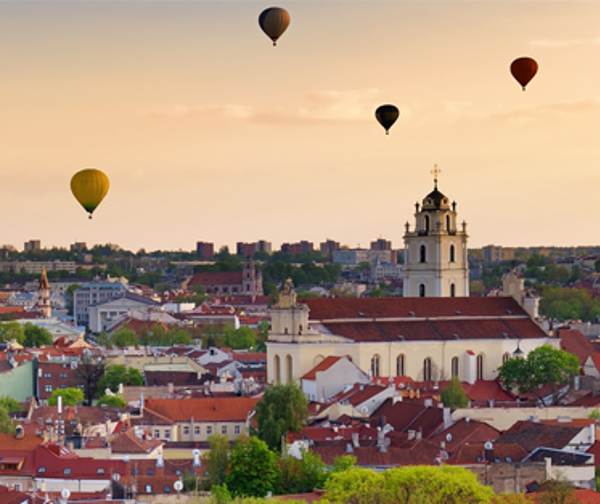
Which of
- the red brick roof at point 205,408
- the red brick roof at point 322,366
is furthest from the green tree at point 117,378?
the red brick roof at point 205,408

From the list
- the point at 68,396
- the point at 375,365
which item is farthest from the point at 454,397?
the point at 68,396

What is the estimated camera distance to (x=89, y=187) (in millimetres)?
56750

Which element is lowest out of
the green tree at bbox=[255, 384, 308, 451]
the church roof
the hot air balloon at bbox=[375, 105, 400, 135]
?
the green tree at bbox=[255, 384, 308, 451]

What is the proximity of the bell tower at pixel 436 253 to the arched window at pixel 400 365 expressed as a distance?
37.4 feet

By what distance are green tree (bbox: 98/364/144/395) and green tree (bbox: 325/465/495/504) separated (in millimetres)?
38814

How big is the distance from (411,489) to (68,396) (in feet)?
124

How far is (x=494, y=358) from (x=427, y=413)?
1812 cm

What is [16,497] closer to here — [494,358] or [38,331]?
[494,358]

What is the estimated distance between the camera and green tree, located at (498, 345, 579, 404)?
2803 inches

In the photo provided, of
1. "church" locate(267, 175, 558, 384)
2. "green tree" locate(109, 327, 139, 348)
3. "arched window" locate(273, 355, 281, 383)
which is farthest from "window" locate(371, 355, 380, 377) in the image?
"green tree" locate(109, 327, 139, 348)

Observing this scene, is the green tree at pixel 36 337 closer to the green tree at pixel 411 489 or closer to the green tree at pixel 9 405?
the green tree at pixel 9 405

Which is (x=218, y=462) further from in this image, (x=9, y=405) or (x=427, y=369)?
(x=427, y=369)

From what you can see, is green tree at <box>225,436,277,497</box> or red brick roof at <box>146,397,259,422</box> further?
red brick roof at <box>146,397,259,422</box>

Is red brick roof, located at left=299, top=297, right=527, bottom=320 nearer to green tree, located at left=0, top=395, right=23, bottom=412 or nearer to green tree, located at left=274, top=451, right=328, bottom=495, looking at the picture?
green tree, located at left=0, top=395, right=23, bottom=412
